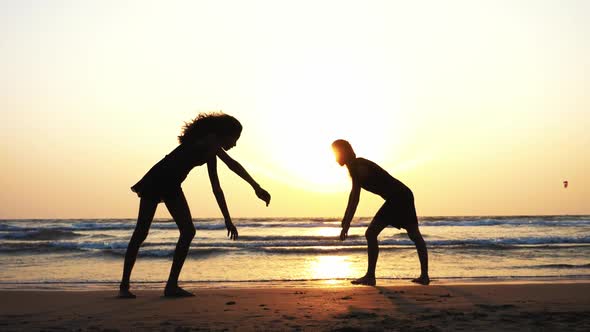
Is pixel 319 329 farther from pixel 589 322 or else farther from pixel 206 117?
pixel 206 117

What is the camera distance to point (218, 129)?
5.67 metres

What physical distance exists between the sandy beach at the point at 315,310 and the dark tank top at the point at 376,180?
1024 mm

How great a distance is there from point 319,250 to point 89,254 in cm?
508

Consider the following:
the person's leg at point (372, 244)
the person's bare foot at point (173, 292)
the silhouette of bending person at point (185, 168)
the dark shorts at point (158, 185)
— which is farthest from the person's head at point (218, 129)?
the person's leg at point (372, 244)

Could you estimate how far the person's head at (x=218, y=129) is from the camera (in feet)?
18.6

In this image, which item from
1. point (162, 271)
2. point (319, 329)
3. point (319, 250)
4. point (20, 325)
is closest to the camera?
point (319, 329)

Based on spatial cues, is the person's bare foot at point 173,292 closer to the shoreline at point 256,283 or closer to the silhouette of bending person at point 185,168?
the silhouette of bending person at point 185,168

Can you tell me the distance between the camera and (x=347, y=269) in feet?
34.7

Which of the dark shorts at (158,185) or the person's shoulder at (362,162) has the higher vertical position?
the person's shoulder at (362,162)

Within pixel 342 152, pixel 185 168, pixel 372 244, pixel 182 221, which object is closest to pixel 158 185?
pixel 185 168

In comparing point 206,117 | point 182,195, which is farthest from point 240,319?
point 206,117

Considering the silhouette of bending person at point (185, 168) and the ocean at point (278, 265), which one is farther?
the ocean at point (278, 265)

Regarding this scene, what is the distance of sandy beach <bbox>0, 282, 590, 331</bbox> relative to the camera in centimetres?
437

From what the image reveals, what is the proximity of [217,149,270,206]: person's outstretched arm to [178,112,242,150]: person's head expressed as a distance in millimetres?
168
